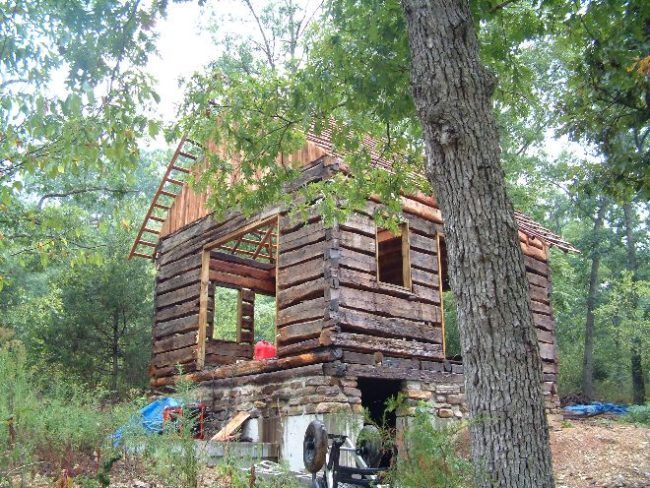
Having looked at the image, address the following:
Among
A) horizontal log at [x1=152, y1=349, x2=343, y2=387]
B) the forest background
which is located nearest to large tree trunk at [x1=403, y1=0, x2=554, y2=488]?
the forest background

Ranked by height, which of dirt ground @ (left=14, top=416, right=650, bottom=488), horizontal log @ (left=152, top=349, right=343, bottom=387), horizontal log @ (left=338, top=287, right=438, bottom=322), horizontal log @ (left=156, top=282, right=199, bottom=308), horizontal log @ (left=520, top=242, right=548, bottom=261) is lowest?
dirt ground @ (left=14, top=416, right=650, bottom=488)

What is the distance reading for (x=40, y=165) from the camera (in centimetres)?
638

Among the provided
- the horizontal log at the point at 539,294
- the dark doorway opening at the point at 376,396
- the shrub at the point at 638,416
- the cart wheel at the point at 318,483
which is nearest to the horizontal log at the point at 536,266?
the horizontal log at the point at 539,294

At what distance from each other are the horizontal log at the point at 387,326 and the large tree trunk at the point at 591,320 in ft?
42.5

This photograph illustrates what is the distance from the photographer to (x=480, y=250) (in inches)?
181

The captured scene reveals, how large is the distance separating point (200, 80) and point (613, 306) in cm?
1721

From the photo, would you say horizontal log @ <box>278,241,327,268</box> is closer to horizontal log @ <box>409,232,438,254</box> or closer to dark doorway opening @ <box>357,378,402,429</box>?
horizontal log @ <box>409,232,438,254</box>

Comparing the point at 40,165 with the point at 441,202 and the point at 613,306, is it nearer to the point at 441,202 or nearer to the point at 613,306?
the point at 441,202

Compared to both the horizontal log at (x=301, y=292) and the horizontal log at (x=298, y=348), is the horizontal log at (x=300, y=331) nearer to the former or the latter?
the horizontal log at (x=298, y=348)

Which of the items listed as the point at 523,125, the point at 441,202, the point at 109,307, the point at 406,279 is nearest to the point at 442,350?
the point at 406,279

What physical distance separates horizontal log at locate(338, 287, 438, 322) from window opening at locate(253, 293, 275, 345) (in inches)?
482

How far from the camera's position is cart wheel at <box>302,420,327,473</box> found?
569cm

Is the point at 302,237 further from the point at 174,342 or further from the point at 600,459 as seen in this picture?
the point at 600,459

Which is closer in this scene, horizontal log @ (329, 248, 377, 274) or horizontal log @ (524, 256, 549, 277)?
horizontal log @ (329, 248, 377, 274)
